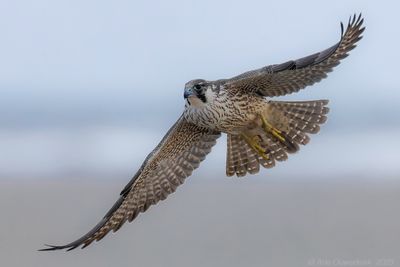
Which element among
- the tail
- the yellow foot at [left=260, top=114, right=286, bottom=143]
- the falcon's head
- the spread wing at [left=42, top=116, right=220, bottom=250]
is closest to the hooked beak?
the falcon's head

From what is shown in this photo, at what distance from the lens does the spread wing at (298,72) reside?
17.0 m

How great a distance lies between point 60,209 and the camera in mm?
26516

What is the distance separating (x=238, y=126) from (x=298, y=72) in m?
0.68

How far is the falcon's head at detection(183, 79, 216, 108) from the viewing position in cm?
1688

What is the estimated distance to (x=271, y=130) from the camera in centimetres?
1758

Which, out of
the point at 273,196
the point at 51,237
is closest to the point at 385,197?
the point at 273,196

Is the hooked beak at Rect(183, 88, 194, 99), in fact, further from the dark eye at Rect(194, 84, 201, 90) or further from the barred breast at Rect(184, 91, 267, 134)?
the barred breast at Rect(184, 91, 267, 134)

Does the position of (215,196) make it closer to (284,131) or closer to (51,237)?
(51,237)

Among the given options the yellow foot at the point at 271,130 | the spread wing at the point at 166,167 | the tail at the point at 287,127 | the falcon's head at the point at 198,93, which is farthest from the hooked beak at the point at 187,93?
the tail at the point at 287,127

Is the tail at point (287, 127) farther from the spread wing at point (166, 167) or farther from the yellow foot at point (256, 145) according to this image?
the spread wing at point (166, 167)

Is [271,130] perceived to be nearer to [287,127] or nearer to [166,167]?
[287,127]

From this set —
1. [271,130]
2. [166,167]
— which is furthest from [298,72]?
[166,167]

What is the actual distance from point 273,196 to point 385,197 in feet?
5.34

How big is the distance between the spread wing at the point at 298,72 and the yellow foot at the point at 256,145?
41 cm
